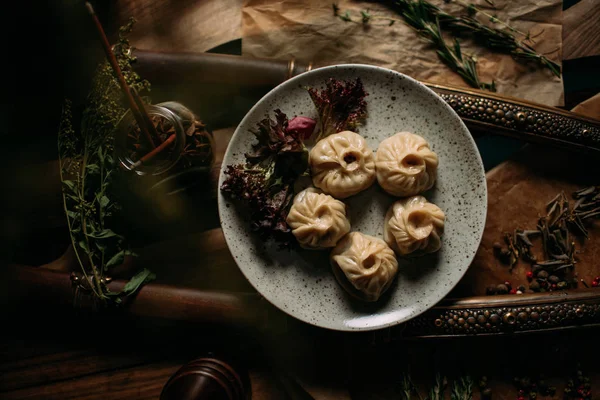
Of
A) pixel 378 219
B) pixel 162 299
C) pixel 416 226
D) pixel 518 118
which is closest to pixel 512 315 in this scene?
pixel 416 226

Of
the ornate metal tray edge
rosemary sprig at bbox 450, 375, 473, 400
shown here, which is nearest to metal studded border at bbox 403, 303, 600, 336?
the ornate metal tray edge

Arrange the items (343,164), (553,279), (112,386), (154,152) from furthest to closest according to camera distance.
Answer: (112,386) → (553,279) → (343,164) → (154,152)

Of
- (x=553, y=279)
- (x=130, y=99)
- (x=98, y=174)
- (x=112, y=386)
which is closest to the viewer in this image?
(x=130, y=99)

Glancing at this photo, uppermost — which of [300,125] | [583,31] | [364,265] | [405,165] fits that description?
[583,31]

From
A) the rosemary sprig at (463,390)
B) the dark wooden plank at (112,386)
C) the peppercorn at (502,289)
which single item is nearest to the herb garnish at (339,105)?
the peppercorn at (502,289)

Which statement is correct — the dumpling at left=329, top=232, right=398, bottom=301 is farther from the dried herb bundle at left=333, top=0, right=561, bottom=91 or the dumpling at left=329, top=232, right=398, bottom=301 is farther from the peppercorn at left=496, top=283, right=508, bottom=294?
the dried herb bundle at left=333, top=0, right=561, bottom=91

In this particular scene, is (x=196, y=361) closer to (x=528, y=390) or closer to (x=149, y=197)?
(x=149, y=197)

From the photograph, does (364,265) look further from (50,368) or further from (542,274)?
(50,368)

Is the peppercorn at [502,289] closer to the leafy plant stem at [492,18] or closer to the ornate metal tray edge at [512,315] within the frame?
the ornate metal tray edge at [512,315]
